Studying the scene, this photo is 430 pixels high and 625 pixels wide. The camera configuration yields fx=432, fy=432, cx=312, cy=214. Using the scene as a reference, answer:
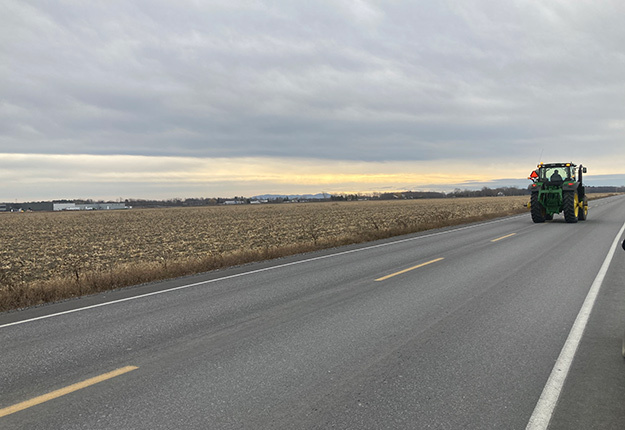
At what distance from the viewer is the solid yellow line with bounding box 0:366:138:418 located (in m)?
3.56

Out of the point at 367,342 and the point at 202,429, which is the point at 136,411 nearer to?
the point at 202,429

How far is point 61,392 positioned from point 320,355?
2.46 metres

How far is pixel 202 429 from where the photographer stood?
3.19 m

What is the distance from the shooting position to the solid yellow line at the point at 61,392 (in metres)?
3.56

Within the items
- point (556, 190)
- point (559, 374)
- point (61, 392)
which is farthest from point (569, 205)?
point (61, 392)

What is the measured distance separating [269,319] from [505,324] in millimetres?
3161

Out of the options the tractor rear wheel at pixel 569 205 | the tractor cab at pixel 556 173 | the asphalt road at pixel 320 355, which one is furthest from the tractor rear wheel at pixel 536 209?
the asphalt road at pixel 320 355

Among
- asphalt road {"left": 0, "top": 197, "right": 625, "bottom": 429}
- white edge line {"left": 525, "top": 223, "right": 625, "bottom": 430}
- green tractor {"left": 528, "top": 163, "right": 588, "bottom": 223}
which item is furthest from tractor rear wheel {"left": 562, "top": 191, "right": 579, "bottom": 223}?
white edge line {"left": 525, "top": 223, "right": 625, "bottom": 430}

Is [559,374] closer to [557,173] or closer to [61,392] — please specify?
[61,392]

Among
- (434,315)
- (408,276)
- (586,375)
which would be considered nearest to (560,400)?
(586,375)

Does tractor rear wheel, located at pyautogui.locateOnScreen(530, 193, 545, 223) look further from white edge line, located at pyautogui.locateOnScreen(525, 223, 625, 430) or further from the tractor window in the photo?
white edge line, located at pyautogui.locateOnScreen(525, 223, 625, 430)

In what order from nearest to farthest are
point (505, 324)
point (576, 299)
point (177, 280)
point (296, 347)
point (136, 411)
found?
1. point (136, 411)
2. point (296, 347)
3. point (505, 324)
4. point (576, 299)
5. point (177, 280)

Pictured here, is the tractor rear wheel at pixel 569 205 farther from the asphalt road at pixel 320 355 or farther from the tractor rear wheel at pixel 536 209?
the asphalt road at pixel 320 355

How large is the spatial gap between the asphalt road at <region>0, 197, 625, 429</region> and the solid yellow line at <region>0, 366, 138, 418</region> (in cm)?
2
